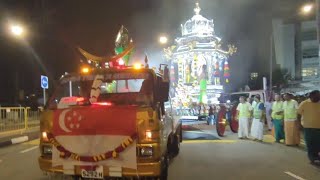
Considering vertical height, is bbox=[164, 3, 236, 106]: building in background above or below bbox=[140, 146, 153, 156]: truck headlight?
above

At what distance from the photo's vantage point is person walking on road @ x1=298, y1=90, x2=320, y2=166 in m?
11.1

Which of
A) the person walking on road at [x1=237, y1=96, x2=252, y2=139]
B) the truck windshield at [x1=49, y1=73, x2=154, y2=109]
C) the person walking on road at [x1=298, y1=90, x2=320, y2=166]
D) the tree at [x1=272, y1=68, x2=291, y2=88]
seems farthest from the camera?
the tree at [x1=272, y1=68, x2=291, y2=88]

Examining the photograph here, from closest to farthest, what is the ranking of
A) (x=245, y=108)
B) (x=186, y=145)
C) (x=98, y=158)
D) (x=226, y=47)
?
1. (x=98, y=158)
2. (x=186, y=145)
3. (x=245, y=108)
4. (x=226, y=47)

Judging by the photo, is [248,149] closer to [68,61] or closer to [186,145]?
[186,145]

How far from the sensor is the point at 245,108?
17281mm

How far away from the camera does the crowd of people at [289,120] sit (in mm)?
11203

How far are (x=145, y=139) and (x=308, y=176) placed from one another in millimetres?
4228

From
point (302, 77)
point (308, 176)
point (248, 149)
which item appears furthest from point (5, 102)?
point (308, 176)

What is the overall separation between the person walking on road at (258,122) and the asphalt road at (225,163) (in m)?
1.00

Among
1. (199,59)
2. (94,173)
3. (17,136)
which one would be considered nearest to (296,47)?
(199,59)

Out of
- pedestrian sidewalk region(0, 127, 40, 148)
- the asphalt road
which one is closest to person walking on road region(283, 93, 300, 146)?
the asphalt road

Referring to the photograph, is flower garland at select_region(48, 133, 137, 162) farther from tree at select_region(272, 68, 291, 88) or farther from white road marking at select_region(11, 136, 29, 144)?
tree at select_region(272, 68, 291, 88)

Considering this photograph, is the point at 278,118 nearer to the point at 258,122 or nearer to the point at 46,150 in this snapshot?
the point at 258,122

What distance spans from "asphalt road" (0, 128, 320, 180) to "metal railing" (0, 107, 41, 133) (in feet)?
15.3
